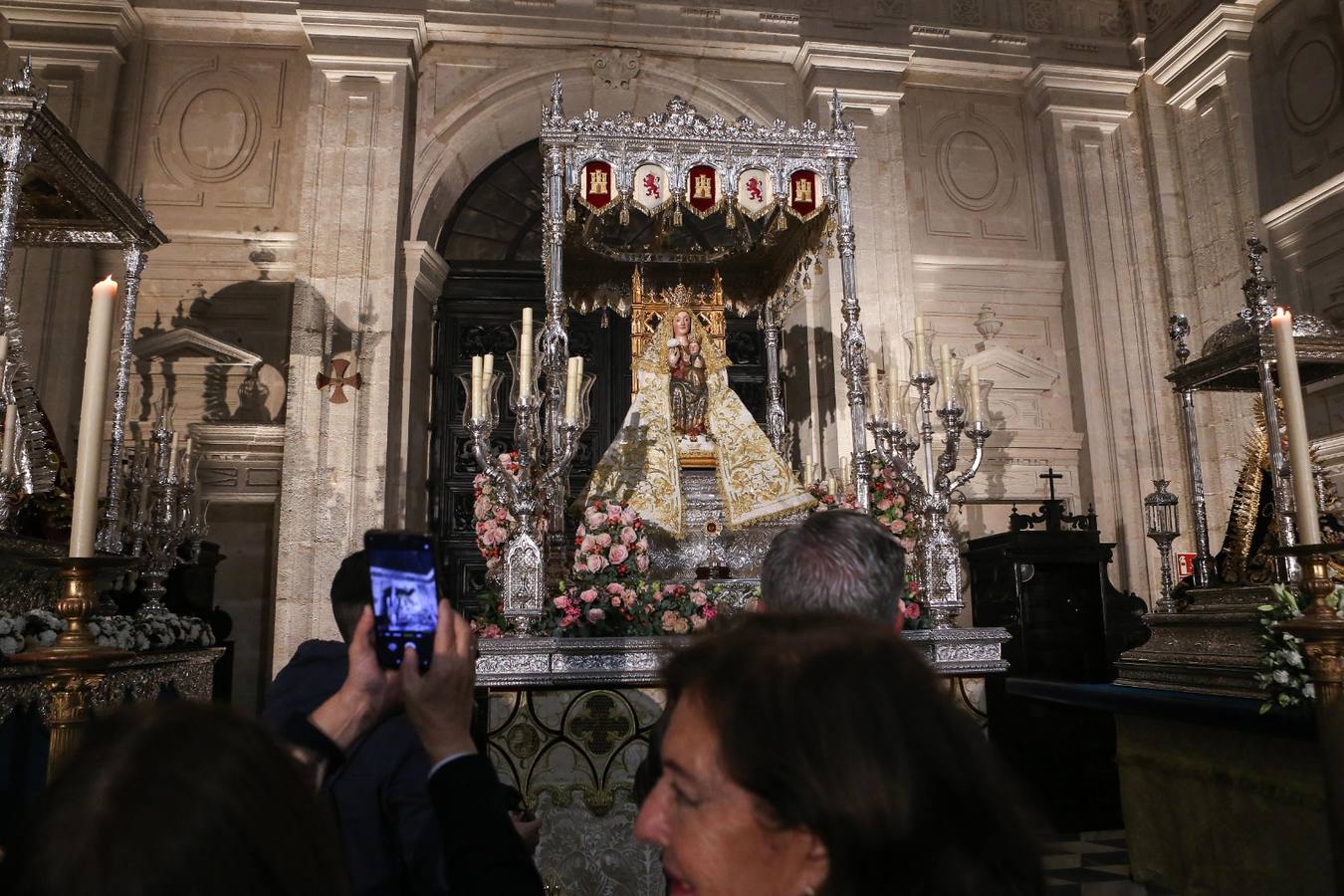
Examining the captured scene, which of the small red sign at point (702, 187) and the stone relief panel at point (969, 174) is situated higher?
the stone relief panel at point (969, 174)

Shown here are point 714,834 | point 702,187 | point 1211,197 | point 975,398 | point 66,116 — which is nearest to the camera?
point 714,834

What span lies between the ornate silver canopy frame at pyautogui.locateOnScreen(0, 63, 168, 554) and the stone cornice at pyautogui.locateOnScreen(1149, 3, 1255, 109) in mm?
9834

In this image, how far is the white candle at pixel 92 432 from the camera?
176 cm

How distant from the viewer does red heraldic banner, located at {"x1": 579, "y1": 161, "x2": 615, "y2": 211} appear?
604cm

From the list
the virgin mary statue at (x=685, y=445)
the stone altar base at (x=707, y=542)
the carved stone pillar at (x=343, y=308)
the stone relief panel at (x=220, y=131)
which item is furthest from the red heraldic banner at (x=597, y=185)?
the stone relief panel at (x=220, y=131)

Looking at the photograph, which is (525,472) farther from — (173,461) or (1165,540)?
(1165,540)

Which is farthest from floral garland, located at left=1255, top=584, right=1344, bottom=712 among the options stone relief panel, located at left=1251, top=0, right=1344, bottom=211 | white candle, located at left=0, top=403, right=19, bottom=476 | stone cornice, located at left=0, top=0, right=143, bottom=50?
stone cornice, located at left=0, top=0, right=143, bottom=50

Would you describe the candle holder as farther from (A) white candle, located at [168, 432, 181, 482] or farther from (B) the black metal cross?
(A) white candle, located at [168, 432, 181, 482]

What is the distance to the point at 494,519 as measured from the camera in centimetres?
494

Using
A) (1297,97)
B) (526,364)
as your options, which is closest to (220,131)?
(526,364)

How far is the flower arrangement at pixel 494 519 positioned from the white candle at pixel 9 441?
2.30 m

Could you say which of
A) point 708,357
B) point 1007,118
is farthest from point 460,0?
point 1007,118

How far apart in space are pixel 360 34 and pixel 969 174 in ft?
21.2

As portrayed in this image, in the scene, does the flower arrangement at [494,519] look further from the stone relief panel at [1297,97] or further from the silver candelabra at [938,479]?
the stone relief panel at [1297,97]
